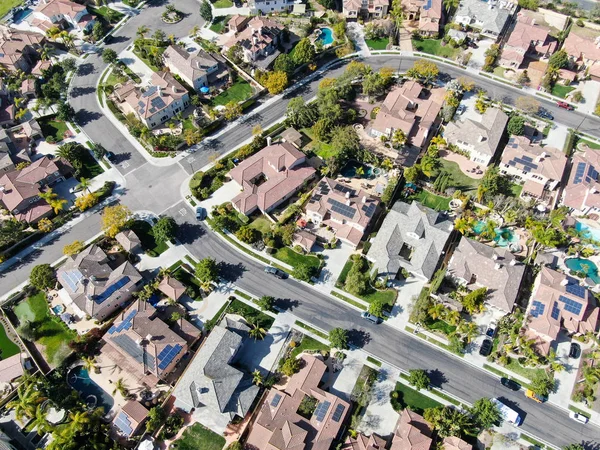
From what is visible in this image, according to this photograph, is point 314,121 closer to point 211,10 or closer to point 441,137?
point 441,137

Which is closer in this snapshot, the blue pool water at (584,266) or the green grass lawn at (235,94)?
the blue pool water at (584,266)

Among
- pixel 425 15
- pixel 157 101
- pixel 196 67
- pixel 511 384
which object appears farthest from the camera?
pixel 425 15

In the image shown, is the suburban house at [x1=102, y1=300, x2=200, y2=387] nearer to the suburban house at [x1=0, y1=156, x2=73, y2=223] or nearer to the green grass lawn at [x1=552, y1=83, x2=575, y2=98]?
the suburban house at [x1=0, y1=156, x2=73, y2=223]

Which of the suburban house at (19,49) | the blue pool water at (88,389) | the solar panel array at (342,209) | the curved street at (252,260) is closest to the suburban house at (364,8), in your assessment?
the curved street at (252,260)

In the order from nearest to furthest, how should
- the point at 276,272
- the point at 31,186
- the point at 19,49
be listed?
Answer: the point at 276,272 < the point at 31,186 < the point at 19,49

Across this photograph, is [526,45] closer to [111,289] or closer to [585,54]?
[585,54]

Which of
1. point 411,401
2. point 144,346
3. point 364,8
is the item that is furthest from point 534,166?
point 144,346

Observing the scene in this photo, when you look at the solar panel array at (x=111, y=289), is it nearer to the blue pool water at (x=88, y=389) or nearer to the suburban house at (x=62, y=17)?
the blue pool water at (x=88, y=389)
